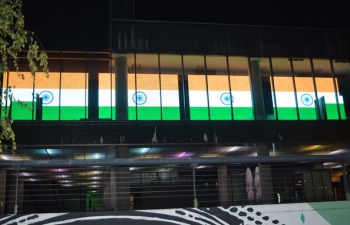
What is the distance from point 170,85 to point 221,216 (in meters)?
14.7

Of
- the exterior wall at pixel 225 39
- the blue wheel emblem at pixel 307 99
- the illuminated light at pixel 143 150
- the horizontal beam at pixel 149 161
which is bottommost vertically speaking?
the horizontal beam at pixel 149 161

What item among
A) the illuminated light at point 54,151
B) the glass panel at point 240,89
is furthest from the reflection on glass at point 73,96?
the glass panel at point 240,89

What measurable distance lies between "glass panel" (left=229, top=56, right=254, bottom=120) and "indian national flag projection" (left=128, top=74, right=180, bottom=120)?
125 inches

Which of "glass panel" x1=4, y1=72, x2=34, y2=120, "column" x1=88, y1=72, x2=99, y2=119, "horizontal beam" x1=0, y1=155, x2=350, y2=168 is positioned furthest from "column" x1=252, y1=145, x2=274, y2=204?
"horizontal beam" x1=0, y1=155, x2=350, y2=168

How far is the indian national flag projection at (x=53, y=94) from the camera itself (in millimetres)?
18734

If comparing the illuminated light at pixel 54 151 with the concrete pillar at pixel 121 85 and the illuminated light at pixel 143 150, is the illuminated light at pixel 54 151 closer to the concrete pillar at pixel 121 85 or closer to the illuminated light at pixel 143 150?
the concrete pillar at pixel 121 85

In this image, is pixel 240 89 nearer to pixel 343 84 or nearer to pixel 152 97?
pixel 152 97

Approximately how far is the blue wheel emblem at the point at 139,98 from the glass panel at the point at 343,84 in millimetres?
10981

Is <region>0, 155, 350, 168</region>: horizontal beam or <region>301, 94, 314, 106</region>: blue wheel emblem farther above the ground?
<region>301, 94, 314, 106</region>: blue wheel emblem

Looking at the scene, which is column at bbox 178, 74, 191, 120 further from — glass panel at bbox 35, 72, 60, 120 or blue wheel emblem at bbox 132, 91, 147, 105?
glass panel at bbox 35, 72, 60, 120

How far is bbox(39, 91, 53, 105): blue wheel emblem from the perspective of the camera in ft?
62.3

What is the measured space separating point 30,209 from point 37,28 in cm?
1301

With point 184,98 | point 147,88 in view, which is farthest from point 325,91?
point 147,88

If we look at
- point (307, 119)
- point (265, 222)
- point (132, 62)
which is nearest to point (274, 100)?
point (307, 119)
